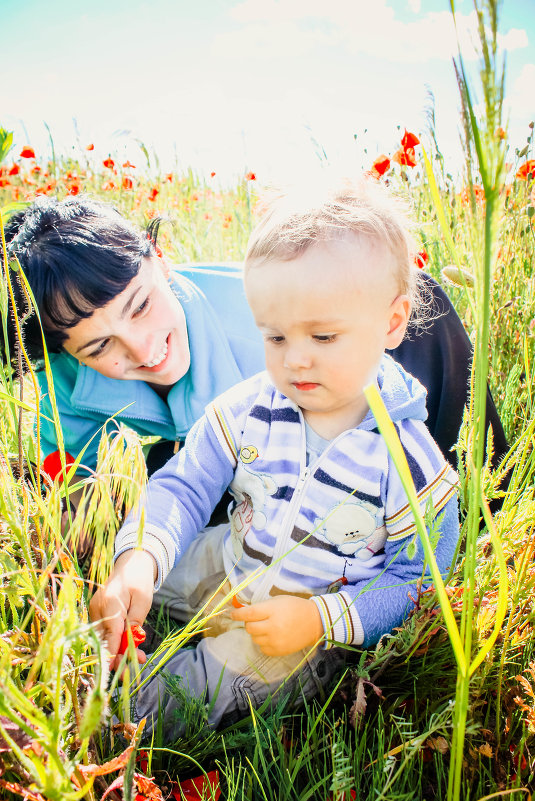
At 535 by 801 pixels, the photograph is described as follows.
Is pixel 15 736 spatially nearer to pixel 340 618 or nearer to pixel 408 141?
pixel 340 618

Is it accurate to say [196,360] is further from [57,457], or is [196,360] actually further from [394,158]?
[394,158]

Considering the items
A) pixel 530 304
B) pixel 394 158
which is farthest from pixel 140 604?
pixel 394 158

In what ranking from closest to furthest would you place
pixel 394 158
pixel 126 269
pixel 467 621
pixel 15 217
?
1. pixel 467 621
2. pixel 126 269
3. pixel 15 217
4. pixel 394 158

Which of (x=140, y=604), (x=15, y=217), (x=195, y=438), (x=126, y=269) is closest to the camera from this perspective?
(x=140, y=604)

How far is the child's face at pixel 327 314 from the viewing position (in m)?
0.99

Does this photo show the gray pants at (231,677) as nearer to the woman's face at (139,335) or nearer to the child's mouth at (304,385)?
the child's mouth at (304,385)

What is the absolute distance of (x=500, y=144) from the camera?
1.25 ft

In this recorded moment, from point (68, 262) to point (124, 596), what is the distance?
95 cm

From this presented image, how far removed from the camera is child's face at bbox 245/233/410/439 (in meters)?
0.99

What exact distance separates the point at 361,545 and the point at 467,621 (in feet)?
2.14

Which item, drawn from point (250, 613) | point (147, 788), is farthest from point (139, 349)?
point (147, 788)

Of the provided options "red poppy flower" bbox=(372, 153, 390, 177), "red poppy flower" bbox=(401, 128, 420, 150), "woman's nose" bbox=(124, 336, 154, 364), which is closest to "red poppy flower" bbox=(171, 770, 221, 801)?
"woman's nose" bbox=(124, 336, 154, 364)

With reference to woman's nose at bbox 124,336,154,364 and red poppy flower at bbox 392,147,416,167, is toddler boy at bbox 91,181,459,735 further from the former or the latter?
red poppy flower at bbox 392,147,416,167

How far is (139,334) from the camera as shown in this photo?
5.11 ft
